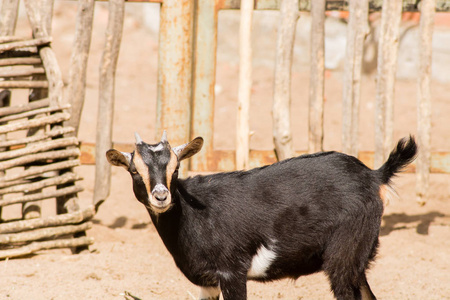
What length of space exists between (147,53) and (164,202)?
9.54 metres

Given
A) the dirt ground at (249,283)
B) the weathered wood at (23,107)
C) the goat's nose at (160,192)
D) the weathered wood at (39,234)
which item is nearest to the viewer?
the goat's nose at (160,192)

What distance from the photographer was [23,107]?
222 inches

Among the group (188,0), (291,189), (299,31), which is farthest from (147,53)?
(291,189)

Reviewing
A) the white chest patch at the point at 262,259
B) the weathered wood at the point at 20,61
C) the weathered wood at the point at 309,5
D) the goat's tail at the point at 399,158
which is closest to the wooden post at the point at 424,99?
the weathered wood at the point at 309,5

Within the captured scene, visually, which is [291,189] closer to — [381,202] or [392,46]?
[381,202]

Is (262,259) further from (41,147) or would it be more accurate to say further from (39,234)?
(41,147)

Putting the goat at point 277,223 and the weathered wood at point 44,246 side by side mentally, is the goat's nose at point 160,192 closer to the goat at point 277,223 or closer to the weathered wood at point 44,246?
the goat at point 277,223

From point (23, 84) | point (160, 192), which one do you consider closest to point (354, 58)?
point (160, 192)

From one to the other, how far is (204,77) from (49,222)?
1.99m

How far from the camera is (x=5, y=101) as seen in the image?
588cm

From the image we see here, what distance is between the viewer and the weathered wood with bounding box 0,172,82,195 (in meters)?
5.40

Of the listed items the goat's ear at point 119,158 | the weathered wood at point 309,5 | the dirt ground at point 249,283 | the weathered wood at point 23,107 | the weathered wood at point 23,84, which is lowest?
the dirt ground at point 249,283

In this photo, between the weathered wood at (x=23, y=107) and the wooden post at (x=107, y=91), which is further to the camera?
the wooden post at (x=107, y=91)

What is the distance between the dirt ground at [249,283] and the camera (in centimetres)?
495
